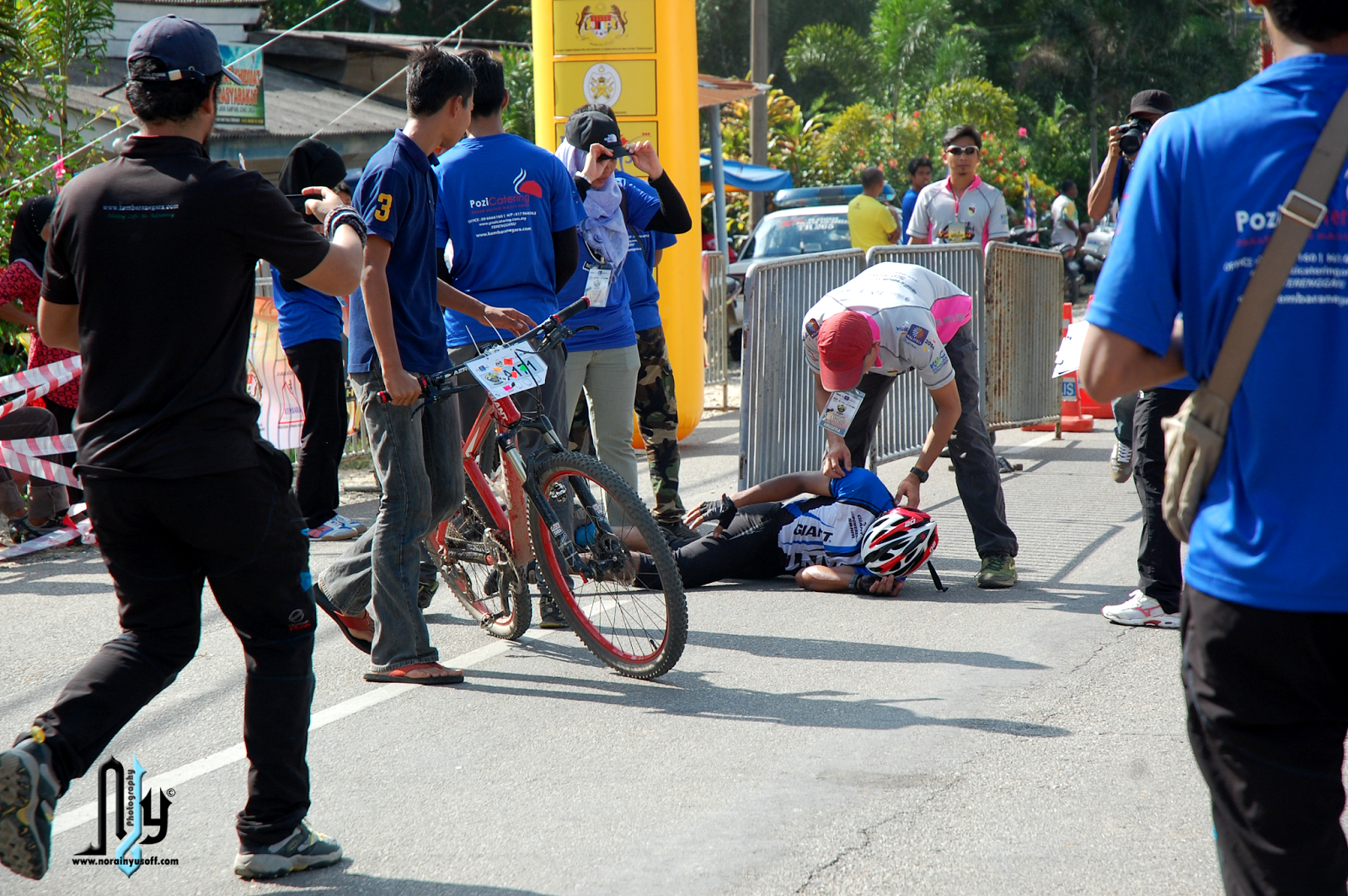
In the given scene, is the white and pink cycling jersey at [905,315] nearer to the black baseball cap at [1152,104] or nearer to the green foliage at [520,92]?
the black baseball cap at [1152,104]

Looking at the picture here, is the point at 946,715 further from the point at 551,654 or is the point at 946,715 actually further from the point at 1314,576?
the point at 1314,576

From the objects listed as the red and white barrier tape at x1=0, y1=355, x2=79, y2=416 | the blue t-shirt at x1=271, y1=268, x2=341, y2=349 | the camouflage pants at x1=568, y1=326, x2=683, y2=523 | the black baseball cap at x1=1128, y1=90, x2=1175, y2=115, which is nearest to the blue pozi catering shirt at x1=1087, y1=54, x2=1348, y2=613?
the black baseball cap at x1=1128, y1=90, x2=1175, y2=115

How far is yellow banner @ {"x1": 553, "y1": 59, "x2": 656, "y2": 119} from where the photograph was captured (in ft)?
33.5

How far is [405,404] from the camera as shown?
15.0 feet

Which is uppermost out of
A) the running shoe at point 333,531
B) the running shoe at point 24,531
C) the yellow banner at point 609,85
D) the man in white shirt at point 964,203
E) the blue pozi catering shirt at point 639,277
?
the yellow banner at point 609,85

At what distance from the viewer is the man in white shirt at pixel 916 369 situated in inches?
234

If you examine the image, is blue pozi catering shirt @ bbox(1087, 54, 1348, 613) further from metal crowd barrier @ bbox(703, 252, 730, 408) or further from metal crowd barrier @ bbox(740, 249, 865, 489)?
metal crowd barrier @ bbox(703, 252, 730, 408)

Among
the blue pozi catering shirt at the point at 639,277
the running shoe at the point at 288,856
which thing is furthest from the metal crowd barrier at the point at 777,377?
the running shoe at the point at 288,856

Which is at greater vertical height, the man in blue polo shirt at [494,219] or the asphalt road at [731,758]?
the man in blue polo shirt at [494,219]

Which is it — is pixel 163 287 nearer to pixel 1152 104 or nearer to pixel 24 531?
pixel 1152 104

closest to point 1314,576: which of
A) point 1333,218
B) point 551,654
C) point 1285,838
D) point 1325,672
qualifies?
point 1325,672

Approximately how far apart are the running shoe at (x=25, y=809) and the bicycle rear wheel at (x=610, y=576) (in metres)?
2.16

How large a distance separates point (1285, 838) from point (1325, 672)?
259mm

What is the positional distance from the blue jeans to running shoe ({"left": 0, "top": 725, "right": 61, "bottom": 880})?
6.23 feet
